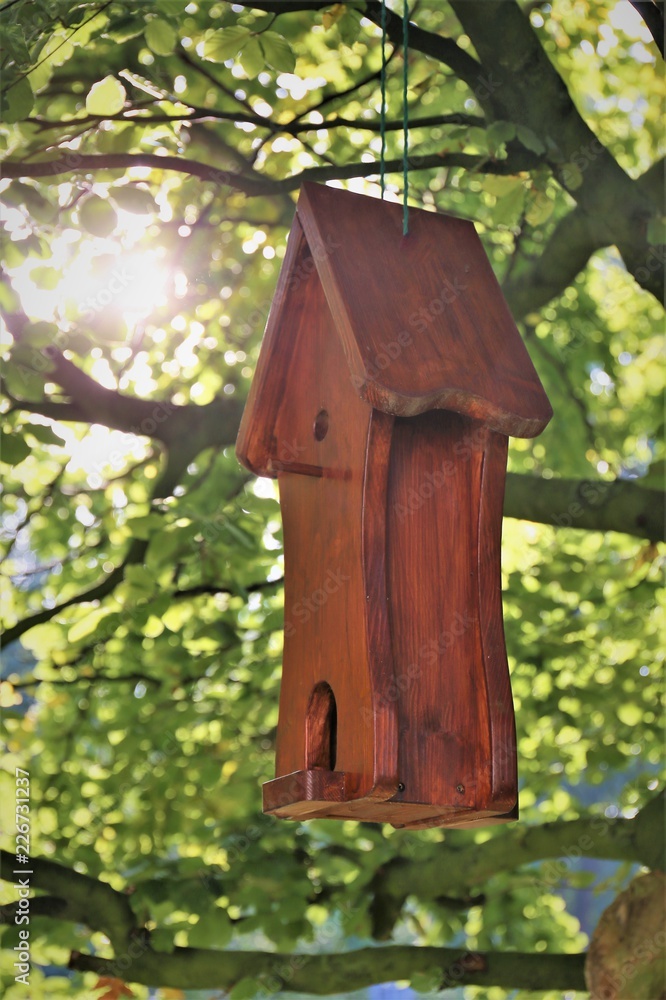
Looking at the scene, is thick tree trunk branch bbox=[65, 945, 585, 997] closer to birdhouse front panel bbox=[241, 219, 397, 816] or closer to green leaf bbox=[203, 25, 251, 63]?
birdhouse front panel bbox=[241, 219, 397, 816]

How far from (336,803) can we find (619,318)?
4546 mm

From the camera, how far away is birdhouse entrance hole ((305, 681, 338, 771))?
1.87 meters

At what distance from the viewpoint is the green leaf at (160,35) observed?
8.38ft

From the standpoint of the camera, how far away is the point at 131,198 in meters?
2.54

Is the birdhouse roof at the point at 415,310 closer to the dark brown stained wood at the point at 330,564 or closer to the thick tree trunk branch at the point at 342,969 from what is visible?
the dark brown stained wood at the point at 330,564

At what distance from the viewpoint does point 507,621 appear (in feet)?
14.5

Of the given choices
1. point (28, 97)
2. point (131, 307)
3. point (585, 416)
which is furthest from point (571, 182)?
point (585, 416)

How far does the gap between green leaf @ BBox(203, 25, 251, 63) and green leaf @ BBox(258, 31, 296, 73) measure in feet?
0.15

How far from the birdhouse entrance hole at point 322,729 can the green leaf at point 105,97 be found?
1465mm

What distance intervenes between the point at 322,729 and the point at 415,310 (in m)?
0.74

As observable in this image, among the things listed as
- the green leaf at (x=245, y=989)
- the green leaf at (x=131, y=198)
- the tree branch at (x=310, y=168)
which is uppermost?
the tree branch at (x=310, y=168)

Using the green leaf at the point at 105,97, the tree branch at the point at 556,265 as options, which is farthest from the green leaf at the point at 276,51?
the tree branch at the point at 556,265

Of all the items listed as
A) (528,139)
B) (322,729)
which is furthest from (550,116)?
(322,729)

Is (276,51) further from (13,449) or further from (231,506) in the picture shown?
(231,506)
